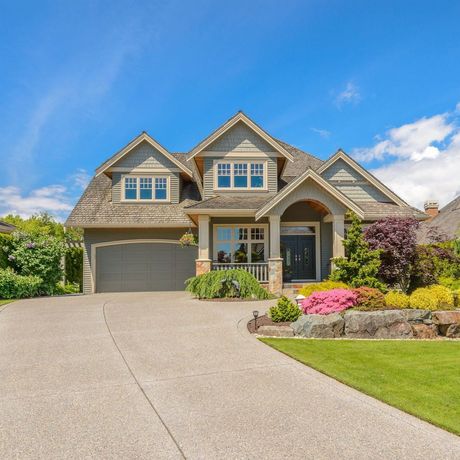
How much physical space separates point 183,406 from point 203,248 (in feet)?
38.6

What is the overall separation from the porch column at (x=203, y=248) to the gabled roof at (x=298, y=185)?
95.7 inches

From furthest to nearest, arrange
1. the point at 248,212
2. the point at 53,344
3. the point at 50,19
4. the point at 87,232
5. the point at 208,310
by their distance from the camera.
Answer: the point at 87,232
the point at 248,212
the point at 208,310
the point at 50,19
the point at 53,344

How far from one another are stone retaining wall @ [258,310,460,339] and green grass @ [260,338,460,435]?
0.40 metres

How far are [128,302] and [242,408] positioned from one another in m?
10.1

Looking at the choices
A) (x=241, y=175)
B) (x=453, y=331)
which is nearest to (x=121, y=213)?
(x=241, y=175)

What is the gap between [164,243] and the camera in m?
18.9

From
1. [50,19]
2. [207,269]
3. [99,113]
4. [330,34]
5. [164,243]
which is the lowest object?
[207,269]

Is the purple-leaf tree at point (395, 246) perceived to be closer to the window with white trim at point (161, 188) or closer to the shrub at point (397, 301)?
the shrub at point (397, 301)

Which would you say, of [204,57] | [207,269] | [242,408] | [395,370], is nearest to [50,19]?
[204,57]

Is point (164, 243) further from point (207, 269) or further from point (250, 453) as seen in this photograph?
point (250, 453)

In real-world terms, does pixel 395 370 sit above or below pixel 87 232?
below

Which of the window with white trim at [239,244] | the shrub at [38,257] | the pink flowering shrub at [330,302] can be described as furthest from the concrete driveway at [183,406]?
the window with white trim at [239,244]

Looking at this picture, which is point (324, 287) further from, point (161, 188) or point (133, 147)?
point (133, 147)

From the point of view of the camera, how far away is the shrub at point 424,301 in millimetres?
9654
